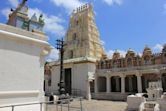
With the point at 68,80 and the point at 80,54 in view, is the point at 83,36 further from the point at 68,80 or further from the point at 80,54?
the point at 68,80

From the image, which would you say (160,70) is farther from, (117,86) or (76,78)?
(76,78)

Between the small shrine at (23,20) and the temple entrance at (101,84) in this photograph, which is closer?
the small shrine at (23,20)

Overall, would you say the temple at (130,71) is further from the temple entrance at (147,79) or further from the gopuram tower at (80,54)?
the gopuram tower at (80,54)

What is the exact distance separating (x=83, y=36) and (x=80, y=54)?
Result: 12.7 feet

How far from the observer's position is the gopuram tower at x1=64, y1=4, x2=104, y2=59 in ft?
129

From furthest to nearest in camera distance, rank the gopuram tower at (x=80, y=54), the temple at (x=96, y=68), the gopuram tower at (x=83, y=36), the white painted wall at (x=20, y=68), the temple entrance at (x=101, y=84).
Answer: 1. the gopuram tower at (x=83, y=36)
2. the temple entrance at (x=101, y=84)
3. the gopuram tower at (x=80, y=54)
4. the temple at (x=96, y=68)
5. the white painted wall at (x=20, y=68)

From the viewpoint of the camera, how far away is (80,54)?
129 ft

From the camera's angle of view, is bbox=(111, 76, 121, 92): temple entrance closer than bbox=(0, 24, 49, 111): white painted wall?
No

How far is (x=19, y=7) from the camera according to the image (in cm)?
864

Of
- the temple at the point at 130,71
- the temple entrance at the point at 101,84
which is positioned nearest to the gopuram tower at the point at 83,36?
the temple entrance at the point at 101,84

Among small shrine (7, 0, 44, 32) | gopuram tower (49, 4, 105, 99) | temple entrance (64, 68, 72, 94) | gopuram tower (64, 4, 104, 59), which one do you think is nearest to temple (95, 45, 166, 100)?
gopuram tower (49, 4, 105, 99)

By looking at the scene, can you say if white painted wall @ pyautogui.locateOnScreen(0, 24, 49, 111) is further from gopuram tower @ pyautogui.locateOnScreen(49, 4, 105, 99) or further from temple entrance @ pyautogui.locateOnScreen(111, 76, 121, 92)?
temple entrance @ pyautogui.locateOnScreen(111, 76, 121, 92)

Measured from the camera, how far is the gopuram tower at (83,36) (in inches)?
1549

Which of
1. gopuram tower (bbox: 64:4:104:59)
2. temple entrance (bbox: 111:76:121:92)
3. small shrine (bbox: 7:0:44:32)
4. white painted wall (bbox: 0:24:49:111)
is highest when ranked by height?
gopuram tower (bbox: 64:4:104:59)
